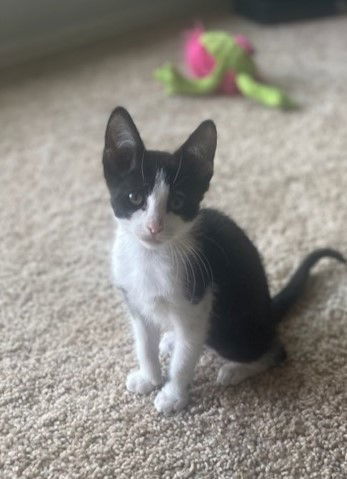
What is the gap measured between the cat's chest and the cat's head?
0.06 meters

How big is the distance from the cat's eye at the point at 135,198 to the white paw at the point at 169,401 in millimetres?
361

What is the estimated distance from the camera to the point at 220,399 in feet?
3.76

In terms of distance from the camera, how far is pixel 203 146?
0.98 m

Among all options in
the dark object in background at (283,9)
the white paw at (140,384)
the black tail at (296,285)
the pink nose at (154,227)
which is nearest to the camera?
the pink nose at (154,227)

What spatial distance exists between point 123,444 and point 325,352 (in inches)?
17.1

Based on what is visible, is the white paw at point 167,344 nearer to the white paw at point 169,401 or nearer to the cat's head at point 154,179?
the white paw at point 169,401

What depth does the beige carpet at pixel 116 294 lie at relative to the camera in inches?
41.4

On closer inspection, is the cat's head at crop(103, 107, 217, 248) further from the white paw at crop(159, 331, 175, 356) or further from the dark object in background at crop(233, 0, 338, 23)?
the dark object in background at crop(233, 0, 338, 23)

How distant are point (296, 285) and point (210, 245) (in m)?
0.33

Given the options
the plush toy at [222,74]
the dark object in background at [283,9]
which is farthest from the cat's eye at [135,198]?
the dark object in background at [283,9]

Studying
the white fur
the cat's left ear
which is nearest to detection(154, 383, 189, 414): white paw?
the white fur

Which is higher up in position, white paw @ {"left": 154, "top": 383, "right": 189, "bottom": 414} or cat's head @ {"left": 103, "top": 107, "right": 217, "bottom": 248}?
cat's head @ {"left": 103, "top": 107, "right": 217, "bottom": 248}

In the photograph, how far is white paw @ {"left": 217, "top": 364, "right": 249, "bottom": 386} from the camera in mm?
1169

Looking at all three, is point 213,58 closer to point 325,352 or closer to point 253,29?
point 253,29
